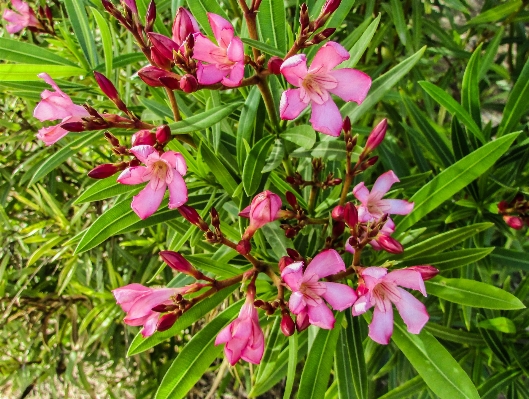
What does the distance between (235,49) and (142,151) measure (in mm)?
200

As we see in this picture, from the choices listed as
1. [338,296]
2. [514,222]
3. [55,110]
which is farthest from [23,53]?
[514,222]

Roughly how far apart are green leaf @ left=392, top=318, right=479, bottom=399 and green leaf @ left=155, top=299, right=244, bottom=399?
1.19ft

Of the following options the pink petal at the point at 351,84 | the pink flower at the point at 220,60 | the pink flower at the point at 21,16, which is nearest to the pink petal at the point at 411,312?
the pink petal at the point at 351,84

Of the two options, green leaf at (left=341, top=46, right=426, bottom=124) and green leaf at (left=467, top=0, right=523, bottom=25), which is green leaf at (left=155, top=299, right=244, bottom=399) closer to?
green leaf at (left=341, top=46, right=426, bottom=124)

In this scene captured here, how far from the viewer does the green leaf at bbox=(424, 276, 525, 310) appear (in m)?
0.92

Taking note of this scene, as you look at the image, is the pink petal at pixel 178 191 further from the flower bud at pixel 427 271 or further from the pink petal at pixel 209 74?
the flower bud at pixel 427 271

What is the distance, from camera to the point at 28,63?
→ 1.09m

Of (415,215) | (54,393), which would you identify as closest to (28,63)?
(415,215)

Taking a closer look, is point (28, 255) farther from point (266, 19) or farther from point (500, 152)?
point (500, 152)

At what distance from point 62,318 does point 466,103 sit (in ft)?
5.84

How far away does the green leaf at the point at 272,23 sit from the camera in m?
0.95

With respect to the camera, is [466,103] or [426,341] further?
[466,103]

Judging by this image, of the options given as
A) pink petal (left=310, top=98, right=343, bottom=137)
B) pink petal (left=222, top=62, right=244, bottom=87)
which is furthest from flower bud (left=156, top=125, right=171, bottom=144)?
pink petal (left=310, top=98, right=343, bottom=137)

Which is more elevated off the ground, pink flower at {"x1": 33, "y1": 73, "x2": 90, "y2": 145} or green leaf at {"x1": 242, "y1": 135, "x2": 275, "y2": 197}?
pink flower at {"x1": 33, "y1": 73, "x2": 90, "y2": 145}
